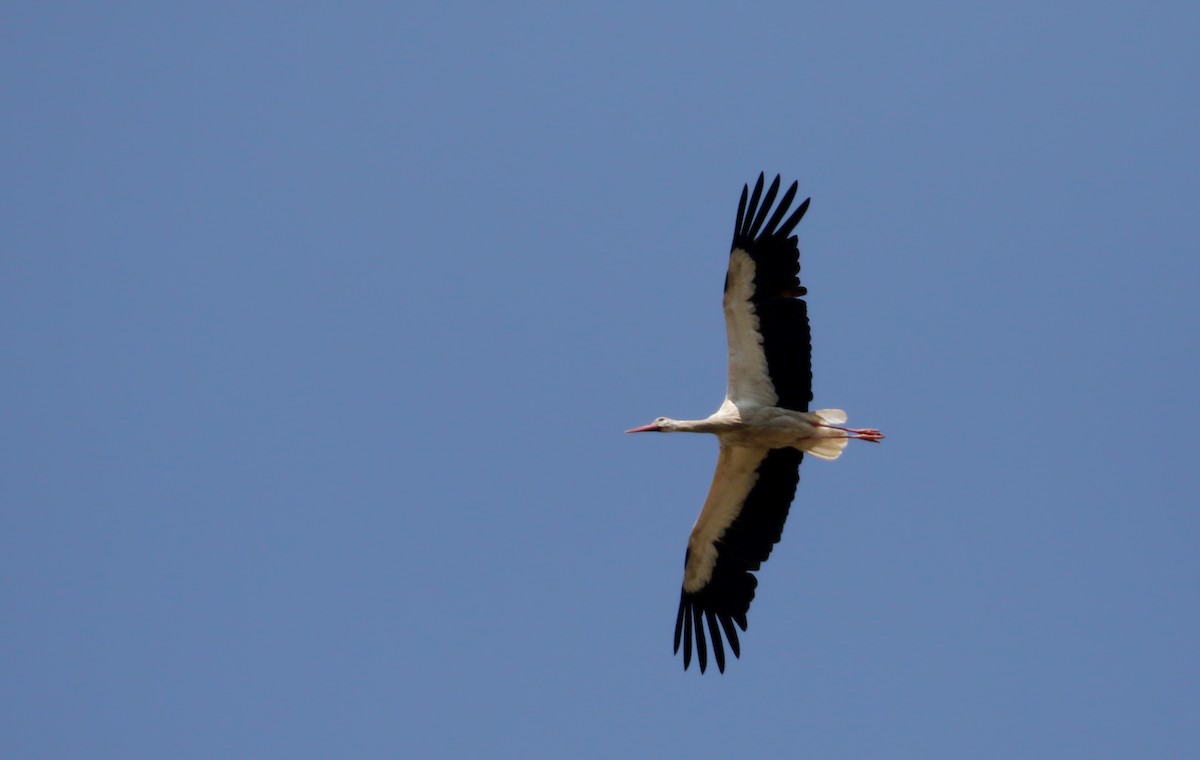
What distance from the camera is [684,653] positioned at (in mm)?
14289

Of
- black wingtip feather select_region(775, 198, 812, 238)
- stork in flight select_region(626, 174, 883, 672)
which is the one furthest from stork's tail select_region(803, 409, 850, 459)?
black wingtip feather select_region(775, 198, 812, 238)

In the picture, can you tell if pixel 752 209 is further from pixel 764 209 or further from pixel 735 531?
pixel 735 531

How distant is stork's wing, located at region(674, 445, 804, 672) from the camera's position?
1409 cm

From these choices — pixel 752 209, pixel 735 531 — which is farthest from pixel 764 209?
pixel 735 531

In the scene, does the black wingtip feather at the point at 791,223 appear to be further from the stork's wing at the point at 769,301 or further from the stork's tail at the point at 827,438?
the stork's tail at the point at 827,438

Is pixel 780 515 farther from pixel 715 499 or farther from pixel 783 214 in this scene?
pixel 783 214

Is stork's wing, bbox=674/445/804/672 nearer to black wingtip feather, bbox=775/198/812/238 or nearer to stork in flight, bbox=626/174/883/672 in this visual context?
stork in flight, bbox=626/174/883/672

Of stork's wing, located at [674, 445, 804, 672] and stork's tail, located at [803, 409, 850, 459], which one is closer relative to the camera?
stork's tail, located at [803, 409, 850, 459]

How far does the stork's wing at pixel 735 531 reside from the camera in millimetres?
14094

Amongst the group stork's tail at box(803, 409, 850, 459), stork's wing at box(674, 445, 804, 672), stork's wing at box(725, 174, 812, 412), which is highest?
stork's wing at box(725, 174, 812, 412)

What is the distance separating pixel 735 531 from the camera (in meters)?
14.2

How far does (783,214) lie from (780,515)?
2996 mm

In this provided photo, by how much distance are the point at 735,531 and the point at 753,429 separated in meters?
1.19

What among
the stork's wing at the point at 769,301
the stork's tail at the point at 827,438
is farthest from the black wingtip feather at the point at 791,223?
the stork's tail at the point at 827,438
